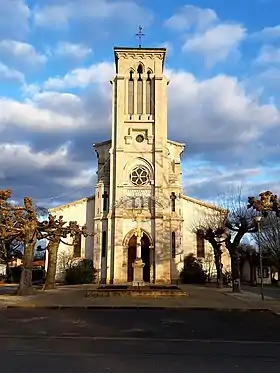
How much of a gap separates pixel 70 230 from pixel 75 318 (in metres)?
16.1

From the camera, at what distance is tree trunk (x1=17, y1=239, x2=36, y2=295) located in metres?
30.0

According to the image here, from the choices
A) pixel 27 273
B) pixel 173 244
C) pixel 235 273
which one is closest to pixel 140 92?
pixel 173 244

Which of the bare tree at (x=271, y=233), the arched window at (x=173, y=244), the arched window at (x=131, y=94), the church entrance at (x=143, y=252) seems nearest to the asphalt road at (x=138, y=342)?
the bare tree at (x=271, y=233)

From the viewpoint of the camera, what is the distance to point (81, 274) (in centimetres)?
4881

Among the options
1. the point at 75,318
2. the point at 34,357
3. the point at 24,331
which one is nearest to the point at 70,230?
the point at 75,318

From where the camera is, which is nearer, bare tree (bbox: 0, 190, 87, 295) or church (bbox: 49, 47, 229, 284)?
bare tree (bbox: 0, 190, 87, 295)

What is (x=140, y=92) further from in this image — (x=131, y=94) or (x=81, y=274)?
(x=81, y=274)

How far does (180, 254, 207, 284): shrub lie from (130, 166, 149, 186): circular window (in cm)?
1015

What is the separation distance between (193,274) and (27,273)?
23.7 m

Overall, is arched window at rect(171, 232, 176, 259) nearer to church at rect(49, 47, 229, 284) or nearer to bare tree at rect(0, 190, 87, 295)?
church at rect(49, 47, 229, 284)

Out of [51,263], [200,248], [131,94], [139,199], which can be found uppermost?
[131,94]

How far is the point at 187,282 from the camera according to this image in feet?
166

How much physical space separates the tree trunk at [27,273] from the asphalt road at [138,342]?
10713 millimetres

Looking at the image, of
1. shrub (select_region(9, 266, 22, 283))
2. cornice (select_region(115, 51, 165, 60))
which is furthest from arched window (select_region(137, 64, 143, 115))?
shrub (select_region(9, 266, 22, 283))
